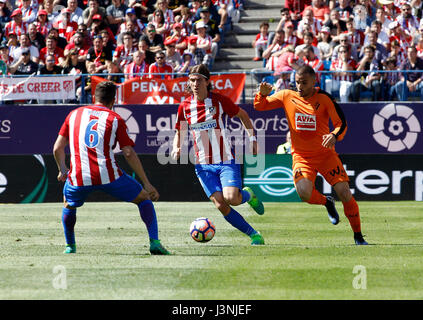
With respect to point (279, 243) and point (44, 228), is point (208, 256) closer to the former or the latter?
point (279, 243)

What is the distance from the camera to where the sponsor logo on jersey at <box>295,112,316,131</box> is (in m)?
10.7

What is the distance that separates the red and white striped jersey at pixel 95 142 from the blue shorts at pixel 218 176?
156 cm

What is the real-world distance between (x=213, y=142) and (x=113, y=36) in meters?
13.5

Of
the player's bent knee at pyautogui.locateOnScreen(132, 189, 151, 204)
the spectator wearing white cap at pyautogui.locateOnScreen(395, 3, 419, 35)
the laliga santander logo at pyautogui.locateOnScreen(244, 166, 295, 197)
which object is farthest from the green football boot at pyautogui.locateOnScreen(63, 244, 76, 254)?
the spectator wearing white cap at pyautogui.locateOnScreen(395, 3, 419, 35)

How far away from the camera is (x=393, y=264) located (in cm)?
895

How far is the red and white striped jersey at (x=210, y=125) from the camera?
10.7m

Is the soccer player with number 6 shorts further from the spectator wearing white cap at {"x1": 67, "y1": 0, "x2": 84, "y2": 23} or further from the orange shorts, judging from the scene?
the spectator wearing white cap at {"x1": 67, "y1": 0, "x2": 84, "y2": 23}

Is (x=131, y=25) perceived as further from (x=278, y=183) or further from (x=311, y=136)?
(x=311, y=136)

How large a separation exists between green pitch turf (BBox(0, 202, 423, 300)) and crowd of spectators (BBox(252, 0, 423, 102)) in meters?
5.93

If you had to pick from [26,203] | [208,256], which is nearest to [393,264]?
[208,256]

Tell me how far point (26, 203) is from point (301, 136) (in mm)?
9308

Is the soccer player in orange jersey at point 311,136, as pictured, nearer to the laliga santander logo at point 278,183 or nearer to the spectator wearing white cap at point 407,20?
the laliga santander logo at point 278,183

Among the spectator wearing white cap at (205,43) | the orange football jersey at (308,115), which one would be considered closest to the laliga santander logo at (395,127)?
the spectator wearing white cap at (205,43)
